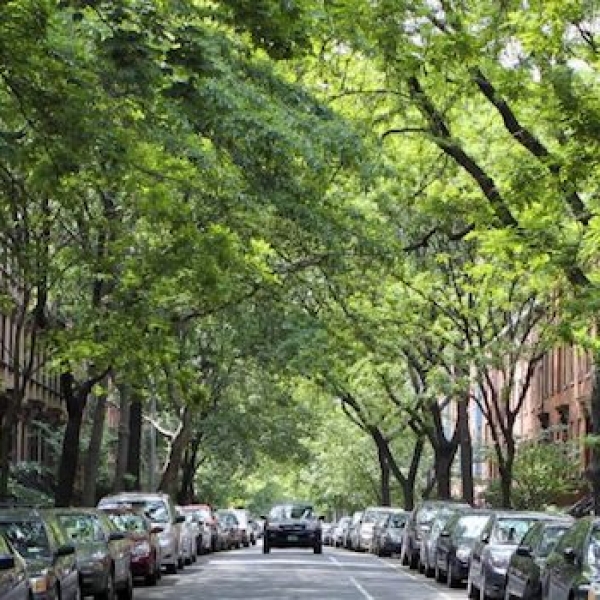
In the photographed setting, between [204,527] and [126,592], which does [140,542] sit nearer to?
[126,592]

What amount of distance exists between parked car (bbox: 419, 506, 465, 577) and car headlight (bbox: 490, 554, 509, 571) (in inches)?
302

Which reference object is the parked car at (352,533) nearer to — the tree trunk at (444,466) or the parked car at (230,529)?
the parked car at (230,529)

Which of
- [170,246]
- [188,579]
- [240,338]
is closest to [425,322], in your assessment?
[240,338]

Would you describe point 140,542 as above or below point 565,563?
above

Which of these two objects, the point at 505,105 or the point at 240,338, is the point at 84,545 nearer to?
the point at 505,105

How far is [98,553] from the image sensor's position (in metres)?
17.8

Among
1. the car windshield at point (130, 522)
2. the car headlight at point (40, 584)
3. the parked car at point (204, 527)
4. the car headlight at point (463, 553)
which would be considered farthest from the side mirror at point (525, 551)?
the parked car at point (204, 527)

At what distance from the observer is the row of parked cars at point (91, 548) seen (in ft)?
42.5

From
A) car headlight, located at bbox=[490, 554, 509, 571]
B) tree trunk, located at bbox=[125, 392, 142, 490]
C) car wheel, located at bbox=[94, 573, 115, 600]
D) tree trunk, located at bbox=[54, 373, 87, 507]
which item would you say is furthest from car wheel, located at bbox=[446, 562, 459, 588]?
tree trunk, located at bbox=[125, 392, 142, 490]

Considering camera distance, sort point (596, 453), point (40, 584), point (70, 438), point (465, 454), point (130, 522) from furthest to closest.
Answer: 1. point (465, 454)
2. point (70, 438)
3. point (130, 522)
4. point (596, 453)
5. point (40, 584)

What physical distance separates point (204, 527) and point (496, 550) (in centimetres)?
2136

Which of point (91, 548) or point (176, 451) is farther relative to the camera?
point (176, 451)

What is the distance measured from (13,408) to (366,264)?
273 inches

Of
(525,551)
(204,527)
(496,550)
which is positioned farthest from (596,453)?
(204,527)
